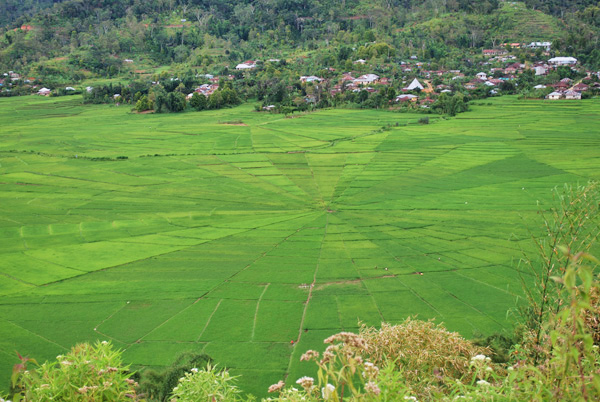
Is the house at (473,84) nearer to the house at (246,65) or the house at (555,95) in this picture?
the house at (555,95)

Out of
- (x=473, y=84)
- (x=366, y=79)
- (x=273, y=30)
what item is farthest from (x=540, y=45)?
(x=273, y=30)

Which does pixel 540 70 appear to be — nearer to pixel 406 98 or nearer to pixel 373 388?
pixel 406 98

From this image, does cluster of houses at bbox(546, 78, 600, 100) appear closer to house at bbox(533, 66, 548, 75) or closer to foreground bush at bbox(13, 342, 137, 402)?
house at bbox(533, 66, 548, 75)

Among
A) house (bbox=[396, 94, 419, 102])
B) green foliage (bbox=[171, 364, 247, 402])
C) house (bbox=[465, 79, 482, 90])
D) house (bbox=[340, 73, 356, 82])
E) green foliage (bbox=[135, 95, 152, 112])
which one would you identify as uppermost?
green foliage (bbox=[171, 364, 247, 402])

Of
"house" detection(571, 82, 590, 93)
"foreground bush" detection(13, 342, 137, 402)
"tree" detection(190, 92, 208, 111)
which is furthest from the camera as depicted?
"tree" detection(190, 92, 208, 111)

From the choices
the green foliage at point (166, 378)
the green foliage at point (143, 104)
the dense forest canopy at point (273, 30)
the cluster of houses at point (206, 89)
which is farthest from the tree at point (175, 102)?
the green foliage at point (166, 378)

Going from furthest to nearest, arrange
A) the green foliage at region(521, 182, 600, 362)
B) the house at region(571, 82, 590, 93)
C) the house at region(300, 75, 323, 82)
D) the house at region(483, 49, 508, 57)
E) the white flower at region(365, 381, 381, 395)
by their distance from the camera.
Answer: the house at region(483, 49, 508, 57), the house at region(300, 75, 323, 82), the house at region(571, 82, 590, 93), the green foliage at region(521, 182, 600, 362), the white flower at region(365, 381, 381, 395)

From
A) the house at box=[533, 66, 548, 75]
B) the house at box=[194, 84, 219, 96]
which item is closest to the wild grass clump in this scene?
the house at box=[194, 84, 219, 96]

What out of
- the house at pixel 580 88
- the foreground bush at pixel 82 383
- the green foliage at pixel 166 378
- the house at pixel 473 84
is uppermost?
the foreground bush at pixel 82 383

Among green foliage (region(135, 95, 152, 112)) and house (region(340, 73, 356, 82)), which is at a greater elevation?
house (region(340, 73, 356, 82))

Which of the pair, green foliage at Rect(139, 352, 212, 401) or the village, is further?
the village
